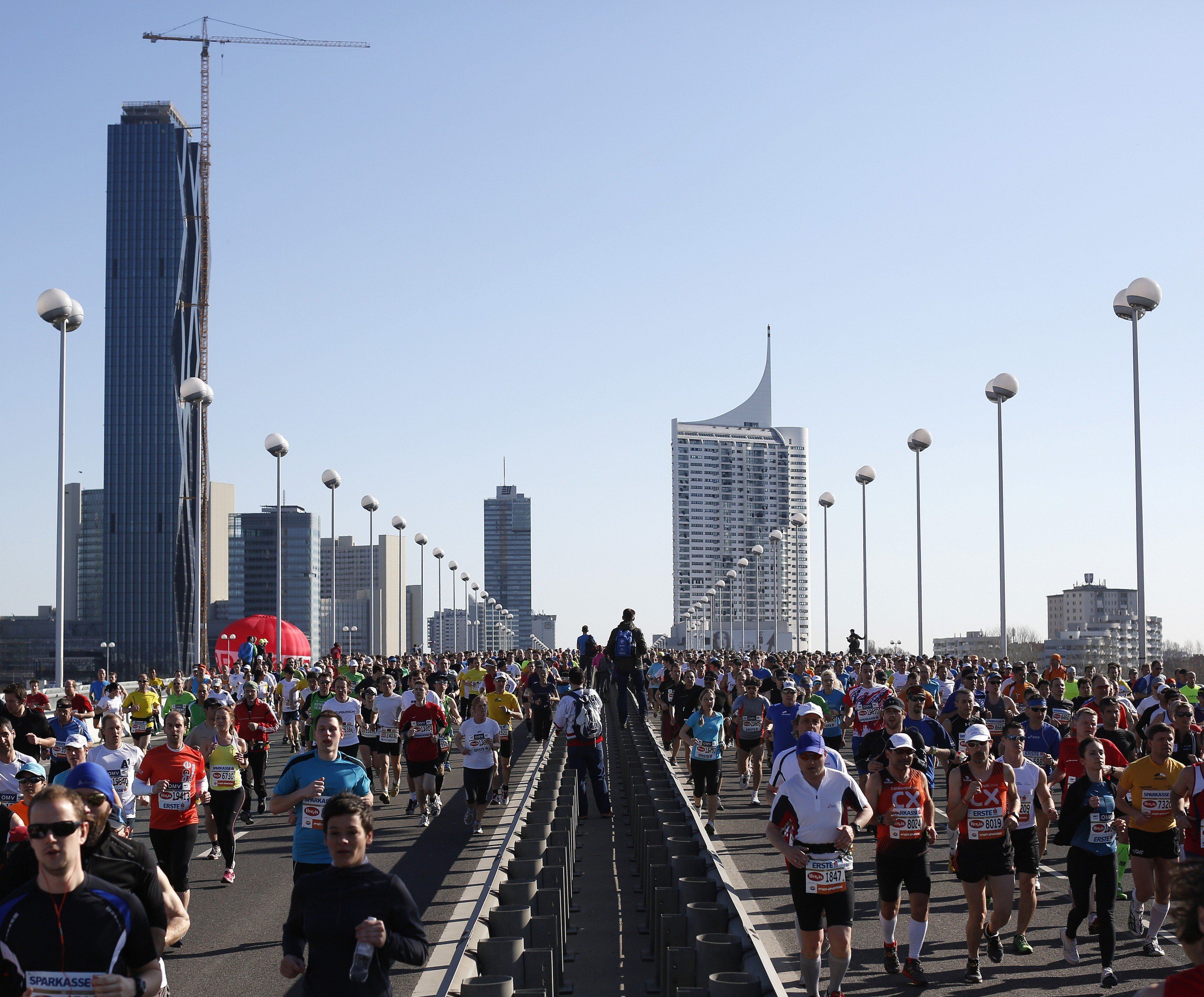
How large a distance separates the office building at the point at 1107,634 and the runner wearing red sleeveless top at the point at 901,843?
15.4 m

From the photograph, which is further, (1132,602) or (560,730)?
(1132,602)

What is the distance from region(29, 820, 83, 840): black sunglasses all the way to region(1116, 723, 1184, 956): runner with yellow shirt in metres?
8.02

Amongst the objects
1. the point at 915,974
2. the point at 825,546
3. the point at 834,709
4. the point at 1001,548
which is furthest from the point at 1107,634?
the point at 915,974

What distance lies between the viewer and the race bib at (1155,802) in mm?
10156

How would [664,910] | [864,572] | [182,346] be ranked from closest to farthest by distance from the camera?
[664,910]
[864,572]
[182,346]

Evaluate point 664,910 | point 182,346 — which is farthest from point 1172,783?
point 182,346

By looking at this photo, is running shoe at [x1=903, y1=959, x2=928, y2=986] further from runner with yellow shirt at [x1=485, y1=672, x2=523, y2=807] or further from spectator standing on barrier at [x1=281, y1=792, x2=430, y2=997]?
runner with yellow shirt at [x1=485, y1=672, x2=523, y2=807]

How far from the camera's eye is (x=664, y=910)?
10.1 m

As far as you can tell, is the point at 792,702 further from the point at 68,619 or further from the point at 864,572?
the point at 68,619

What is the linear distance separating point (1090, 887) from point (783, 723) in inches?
251

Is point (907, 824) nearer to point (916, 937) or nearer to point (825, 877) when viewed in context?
point (916, 937)

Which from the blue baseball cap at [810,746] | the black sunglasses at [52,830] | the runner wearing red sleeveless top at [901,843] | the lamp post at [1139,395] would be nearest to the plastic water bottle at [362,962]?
the black sunglasses at [52,830]

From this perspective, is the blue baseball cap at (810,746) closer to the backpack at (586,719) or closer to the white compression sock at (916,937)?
the white compression sock at (916,937)

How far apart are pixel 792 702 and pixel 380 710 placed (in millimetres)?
5821
